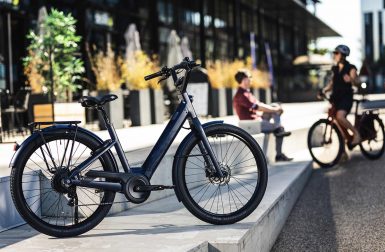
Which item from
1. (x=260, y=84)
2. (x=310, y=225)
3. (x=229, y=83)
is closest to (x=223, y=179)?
(x=310, y=225)

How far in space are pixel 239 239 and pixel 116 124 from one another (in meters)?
9.97

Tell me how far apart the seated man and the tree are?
5.54 meters

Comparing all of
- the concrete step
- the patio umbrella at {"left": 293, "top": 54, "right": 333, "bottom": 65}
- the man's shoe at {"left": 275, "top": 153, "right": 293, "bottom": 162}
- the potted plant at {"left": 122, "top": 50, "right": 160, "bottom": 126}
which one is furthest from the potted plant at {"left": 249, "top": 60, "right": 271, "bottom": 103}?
the concrete step

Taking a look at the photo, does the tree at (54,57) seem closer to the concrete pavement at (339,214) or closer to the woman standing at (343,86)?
the woman standing at (343,86)

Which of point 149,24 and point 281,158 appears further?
point 149,24

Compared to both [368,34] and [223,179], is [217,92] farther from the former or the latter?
[368,34]

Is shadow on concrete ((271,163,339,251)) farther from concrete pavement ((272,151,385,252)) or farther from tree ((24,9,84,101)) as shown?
tree ((24,9,84,101))

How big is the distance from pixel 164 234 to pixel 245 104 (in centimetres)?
453

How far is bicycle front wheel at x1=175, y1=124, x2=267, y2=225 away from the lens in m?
4.05

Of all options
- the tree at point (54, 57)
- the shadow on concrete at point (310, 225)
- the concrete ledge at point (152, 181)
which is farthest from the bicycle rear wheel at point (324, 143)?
the tree at point (54, 57)

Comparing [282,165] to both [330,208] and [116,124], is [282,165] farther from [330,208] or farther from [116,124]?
[116,124]

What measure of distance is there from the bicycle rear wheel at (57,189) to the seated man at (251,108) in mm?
4171

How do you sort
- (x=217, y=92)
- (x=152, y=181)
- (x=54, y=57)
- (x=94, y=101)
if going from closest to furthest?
(x=94, y=101) < (x=152, y=181) < (x=54, y=57) < (x=217, y=92)

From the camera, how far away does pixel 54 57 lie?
527 inches
